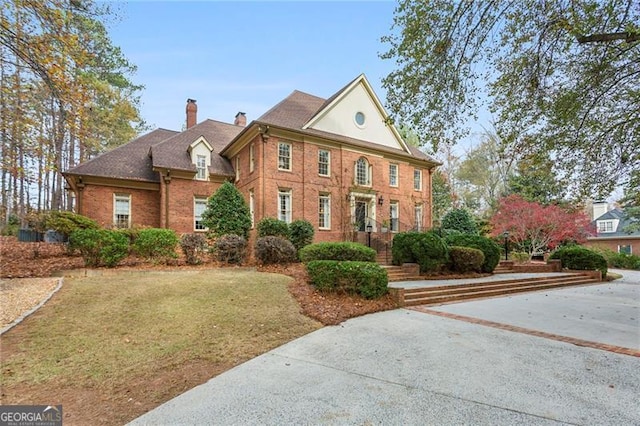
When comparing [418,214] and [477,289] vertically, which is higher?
[418,214]

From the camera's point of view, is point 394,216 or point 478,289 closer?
point 478,289

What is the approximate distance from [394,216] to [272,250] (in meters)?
10.8

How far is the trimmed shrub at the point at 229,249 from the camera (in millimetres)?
11109

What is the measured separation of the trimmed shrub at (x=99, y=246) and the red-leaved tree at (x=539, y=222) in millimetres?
20138

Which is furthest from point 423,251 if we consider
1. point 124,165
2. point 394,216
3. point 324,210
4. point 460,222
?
point 124,165

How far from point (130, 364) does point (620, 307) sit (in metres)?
11.3

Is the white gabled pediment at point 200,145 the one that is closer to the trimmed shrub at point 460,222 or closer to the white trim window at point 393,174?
the white trim window at point 393,174

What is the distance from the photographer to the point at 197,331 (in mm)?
5348

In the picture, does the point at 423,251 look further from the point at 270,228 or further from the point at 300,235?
the point at 270,228

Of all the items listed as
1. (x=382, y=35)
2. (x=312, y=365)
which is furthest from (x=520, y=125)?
(x=312, y=365)

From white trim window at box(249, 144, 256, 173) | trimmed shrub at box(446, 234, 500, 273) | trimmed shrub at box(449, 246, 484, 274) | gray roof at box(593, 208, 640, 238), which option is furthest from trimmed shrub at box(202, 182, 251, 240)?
gray roof at box(593, 208, 640, 238)

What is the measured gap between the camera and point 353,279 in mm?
7828

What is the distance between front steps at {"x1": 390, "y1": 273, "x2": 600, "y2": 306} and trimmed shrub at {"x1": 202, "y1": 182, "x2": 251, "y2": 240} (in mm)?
7266

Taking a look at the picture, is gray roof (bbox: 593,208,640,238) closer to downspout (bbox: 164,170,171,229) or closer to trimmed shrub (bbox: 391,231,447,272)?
trimmed shrub (bbox: 391,231,447,272)
